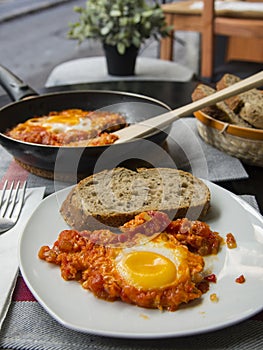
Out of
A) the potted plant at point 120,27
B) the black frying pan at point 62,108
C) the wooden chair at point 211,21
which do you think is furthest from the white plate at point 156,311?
the wooden chair at point 211,21

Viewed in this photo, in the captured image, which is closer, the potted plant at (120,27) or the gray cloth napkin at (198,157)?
the gray cloth napkin at (198,157)

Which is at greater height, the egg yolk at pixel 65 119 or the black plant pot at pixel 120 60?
the egg yolk at pixel 65 119

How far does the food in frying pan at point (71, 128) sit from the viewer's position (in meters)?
1.62

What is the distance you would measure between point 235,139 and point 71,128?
0.58 m

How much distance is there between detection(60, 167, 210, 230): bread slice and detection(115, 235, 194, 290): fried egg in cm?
22

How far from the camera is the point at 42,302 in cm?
93

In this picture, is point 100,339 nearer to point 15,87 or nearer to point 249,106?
point 249,106

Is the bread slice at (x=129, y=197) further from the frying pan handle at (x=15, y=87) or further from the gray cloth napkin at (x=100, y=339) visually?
the frying pan handle at (x=15, y=87)

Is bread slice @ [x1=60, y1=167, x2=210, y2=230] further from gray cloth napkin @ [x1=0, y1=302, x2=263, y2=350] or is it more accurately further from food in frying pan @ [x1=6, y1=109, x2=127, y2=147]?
gray cloth napkin @ [x1=0, y1=302, x2=263, y2=350]

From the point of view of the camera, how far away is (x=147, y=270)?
97cm

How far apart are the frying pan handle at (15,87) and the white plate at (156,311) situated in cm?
87

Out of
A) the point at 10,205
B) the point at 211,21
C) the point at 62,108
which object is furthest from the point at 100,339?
the point at 211,21

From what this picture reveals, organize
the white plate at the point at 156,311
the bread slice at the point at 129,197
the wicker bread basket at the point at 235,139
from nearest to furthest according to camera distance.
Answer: the white plate at the point at 156,311 → the bread slice at the point at 129,197 → the wicker bread basket at the point at 235,139

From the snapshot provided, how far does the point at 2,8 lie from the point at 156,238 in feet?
27.5
